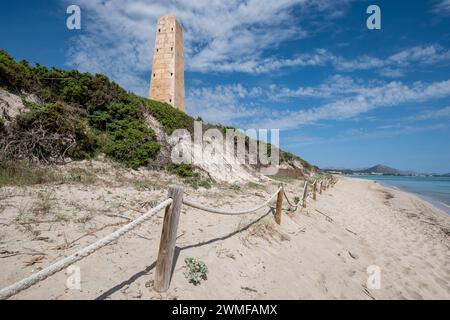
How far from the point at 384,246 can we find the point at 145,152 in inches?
307

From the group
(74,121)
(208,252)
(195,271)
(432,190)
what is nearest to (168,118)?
(74,121)

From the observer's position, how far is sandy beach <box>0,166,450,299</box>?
2.89 metres

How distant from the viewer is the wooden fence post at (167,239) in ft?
8.93

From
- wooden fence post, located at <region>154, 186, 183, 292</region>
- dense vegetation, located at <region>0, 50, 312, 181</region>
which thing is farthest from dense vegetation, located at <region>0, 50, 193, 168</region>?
wooden fence post, located at <region>154, 186, 183, 292</region>

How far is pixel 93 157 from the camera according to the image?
8289mm

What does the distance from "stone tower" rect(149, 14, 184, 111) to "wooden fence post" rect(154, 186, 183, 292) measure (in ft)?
55.5

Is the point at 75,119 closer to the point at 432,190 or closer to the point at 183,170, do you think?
the point at 183,170

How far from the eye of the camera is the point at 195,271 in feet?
10.5

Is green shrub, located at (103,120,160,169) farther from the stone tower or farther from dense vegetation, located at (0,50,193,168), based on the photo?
the stone tower

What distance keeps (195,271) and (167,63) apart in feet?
60.6

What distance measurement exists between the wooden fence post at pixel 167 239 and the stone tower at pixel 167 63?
55.5 feet

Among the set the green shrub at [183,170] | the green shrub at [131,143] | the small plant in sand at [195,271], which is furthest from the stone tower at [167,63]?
the small plant in sand at [195,271]

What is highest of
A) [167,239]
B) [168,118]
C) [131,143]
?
[168,118]

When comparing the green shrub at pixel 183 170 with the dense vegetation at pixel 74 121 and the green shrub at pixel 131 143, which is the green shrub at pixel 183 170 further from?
the green shrub at pixel 131 143
